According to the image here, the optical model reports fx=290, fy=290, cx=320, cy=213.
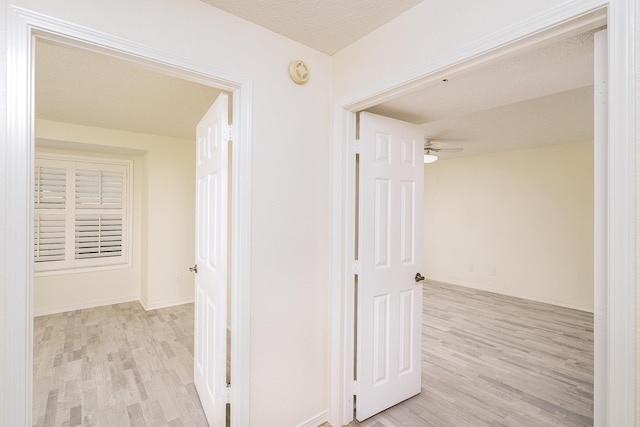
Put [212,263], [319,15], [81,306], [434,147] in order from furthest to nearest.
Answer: [434,147], [81,306], [212,263], [319,15]

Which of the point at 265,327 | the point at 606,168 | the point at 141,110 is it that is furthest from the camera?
the point at 141,110

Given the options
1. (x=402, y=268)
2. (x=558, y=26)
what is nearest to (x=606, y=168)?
(x=558, y=26)

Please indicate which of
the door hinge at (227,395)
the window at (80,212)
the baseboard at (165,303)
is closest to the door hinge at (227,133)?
the door hinge at (227,395)

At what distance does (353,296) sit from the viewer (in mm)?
1978

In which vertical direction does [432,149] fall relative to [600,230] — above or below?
above

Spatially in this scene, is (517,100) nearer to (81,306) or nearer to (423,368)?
(423,368)

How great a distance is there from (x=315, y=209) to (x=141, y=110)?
240 cm

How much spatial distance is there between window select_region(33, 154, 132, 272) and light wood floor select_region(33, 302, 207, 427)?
2.65 ft

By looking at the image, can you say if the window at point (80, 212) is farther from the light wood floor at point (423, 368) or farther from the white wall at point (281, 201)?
the white wall at point (281, 201)

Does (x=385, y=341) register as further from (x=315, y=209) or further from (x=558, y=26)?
(x=558, y=26)

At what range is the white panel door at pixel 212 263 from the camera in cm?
174

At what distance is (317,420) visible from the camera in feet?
6.35

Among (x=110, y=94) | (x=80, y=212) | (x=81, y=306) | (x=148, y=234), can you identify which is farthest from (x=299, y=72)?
(x=81, y=306)

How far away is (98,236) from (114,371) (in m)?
2.54
